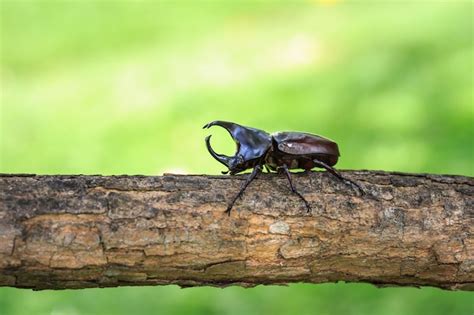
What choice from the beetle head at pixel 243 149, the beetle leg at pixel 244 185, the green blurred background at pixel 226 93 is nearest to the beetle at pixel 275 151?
the beetle head at pixel 243 149

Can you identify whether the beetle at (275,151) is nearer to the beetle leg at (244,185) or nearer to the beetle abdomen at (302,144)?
the beetle abdomen at (302,144)

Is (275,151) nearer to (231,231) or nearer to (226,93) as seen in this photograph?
(231,231)

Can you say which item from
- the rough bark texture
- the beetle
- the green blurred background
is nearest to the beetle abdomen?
the beetle

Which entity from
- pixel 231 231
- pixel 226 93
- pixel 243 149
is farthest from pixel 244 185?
pixel 226 93

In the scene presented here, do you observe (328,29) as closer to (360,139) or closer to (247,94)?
(247,94)

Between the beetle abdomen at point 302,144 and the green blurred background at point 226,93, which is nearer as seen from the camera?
the beetle abdomen at point 302,144

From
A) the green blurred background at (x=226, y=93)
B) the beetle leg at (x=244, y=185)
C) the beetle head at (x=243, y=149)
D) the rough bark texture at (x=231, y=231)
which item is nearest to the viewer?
the rough bark texture at (x=231, y=231)

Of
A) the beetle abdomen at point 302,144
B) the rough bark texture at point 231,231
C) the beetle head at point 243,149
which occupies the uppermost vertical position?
the beetle abdomen at point 302,144
